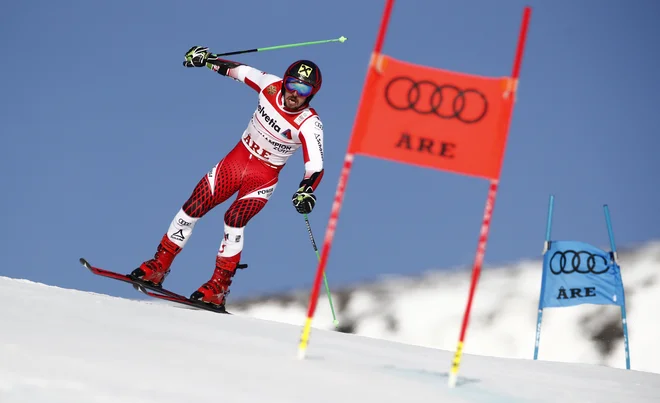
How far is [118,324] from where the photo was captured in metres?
3.64

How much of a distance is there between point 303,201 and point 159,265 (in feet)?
4.11

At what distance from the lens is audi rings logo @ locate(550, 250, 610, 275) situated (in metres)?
7.53

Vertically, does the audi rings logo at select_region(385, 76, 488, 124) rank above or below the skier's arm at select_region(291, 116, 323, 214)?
below

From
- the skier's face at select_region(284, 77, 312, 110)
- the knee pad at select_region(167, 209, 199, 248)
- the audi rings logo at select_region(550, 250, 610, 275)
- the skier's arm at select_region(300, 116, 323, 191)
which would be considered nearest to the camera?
the skier's arm at select_region(300, 116, 323, 191)

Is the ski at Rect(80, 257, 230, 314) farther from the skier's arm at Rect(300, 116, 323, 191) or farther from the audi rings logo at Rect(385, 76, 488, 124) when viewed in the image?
the audi rings logo at Rect(385, 76, 488, 124)

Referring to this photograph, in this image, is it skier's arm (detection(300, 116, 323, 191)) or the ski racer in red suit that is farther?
the ski racer in red suit

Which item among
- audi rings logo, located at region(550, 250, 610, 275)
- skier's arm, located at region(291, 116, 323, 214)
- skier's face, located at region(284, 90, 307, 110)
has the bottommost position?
skier's arm, located at region(291, 116, 323, 214)

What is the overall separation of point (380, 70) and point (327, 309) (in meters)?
7.29

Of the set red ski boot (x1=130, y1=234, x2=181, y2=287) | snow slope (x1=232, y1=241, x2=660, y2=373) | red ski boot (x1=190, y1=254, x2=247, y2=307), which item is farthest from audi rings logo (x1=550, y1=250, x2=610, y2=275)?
red ski boot (x1=130, y1=234, x2=181, y2=287)

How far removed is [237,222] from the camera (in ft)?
18.4

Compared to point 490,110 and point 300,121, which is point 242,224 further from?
point 490,110

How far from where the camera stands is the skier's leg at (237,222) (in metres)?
5.60

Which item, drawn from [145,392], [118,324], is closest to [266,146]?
[118,324]

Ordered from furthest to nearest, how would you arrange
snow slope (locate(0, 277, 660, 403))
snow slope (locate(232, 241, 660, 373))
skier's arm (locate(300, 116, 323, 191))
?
snow slope (locate(232, 241, 660, 373)) → skier's arm (locate(300, 116, 323, 191)) → snow slope (locate(0, 277, 660, 403))
